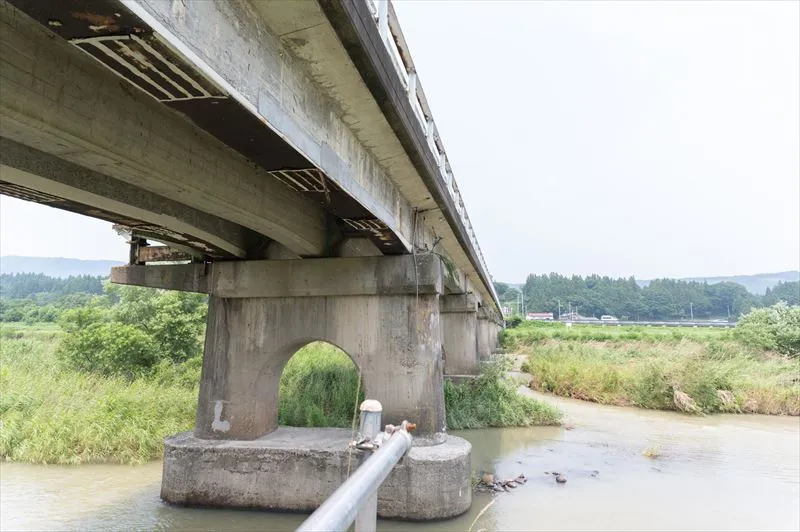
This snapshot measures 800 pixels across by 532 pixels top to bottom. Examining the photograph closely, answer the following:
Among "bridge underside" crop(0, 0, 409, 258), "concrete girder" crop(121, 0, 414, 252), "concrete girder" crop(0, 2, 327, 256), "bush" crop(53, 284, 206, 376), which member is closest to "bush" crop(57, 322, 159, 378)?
"bush" crop(53, 284, 206, 376)

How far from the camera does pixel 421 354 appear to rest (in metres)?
7.54

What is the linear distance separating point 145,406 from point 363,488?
10937 mm

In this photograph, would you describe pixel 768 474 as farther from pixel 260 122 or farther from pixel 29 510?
pixel 29 510

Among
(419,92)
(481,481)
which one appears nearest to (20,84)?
(419,92)

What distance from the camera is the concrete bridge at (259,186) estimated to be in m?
2.81

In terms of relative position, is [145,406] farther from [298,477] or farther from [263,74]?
[263,74]

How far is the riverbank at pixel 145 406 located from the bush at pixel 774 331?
20.3 meters

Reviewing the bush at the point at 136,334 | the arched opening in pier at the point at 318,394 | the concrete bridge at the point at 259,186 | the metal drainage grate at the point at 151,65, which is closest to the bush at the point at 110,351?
the bush at the point at 136,334

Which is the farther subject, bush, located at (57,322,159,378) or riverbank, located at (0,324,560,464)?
bush, located at (57,322,159,378)

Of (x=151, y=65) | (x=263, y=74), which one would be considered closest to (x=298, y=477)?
(x=263, y=74)

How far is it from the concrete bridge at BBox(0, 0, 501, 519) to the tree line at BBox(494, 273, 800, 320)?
140m

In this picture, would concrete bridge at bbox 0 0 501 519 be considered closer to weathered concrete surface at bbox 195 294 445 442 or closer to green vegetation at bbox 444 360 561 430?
weathered concrete surface at bbox 195 294 445 442

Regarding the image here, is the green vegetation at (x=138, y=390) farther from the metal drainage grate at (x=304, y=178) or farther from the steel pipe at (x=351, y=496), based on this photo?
the steel pipe at (x=351, y=496)

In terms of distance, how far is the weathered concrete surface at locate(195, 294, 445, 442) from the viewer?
24.6 feet
